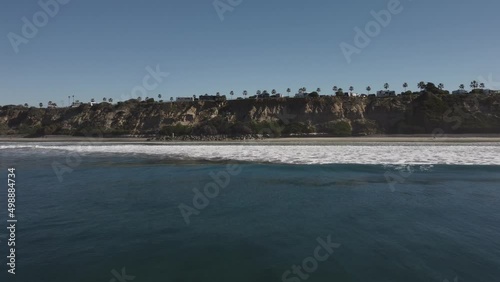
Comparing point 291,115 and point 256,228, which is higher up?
point 291,115

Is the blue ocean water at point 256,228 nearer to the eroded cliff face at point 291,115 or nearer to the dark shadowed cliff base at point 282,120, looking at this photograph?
the dark shadowed cliff base at point 282,120

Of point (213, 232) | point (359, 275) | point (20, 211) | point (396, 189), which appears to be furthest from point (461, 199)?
point (20, 211)

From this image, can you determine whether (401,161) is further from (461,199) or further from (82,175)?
(82,175)

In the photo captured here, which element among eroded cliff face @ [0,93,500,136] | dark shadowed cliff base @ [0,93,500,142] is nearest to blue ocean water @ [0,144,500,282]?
dark shadowed cliff base @ [0,93,500,142]

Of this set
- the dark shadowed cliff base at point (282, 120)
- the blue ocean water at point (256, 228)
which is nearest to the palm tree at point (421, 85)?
the dark shadowed cliff base at point (282, 120)

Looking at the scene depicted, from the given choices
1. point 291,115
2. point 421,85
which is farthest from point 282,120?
point 421,85

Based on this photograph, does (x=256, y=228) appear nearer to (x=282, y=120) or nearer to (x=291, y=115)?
(x=282, y=120)
